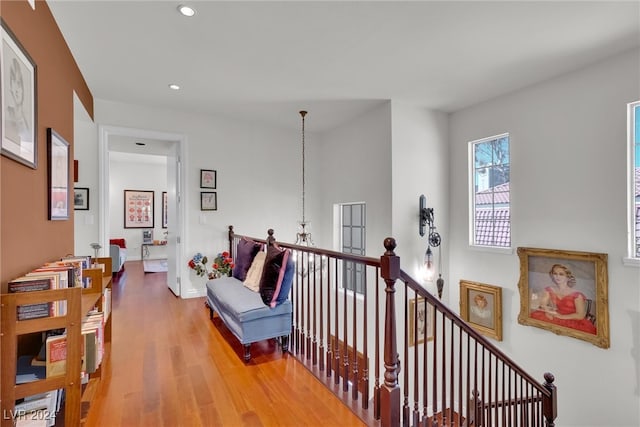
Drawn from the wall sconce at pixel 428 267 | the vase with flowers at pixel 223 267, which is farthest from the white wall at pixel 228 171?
the wall sconce at pixel 428 267

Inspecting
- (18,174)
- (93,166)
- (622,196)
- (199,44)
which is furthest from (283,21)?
(622,196)

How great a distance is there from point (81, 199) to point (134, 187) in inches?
217

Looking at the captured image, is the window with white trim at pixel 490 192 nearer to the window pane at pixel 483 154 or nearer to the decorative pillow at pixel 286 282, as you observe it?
the window pane at pixel 483 154

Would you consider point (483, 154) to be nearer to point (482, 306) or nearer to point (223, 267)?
point (482, 306)

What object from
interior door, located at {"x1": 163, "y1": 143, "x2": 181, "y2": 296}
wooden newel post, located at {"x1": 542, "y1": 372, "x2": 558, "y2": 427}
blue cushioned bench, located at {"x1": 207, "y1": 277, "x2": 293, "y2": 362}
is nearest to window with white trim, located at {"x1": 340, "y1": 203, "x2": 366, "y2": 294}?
blue cushioned bench, located at {"x1": 207, "y1": 277, "x2": 293, "y2": 362}

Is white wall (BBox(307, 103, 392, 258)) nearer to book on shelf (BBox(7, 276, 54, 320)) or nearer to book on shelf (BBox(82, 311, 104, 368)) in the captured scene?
book on shelf (BBox(82, 311, 104, 368))

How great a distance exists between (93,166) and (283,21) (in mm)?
3112

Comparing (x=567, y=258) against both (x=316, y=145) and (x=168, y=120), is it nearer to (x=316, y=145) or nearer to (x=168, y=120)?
(x=316, y=145)

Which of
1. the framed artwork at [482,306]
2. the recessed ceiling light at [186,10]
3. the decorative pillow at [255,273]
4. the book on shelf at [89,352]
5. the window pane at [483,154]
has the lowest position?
the framed artwork at [482,306]

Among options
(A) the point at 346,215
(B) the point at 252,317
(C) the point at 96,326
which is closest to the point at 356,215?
(A) the point at 346,215

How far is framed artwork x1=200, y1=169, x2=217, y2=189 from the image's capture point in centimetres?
457

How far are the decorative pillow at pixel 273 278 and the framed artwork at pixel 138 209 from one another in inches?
306

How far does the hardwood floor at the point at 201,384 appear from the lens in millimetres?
1869

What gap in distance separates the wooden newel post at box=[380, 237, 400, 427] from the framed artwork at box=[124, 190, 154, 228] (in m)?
8.92
